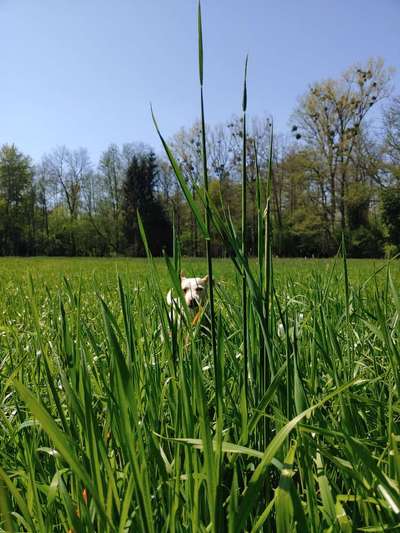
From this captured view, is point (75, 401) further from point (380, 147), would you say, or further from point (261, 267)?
point (380, 147)

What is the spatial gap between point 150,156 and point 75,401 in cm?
4415

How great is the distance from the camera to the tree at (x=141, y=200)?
134 ft

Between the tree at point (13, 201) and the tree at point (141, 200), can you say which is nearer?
the tree at point (141, 200)

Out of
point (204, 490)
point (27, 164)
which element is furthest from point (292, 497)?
point (27, 164)

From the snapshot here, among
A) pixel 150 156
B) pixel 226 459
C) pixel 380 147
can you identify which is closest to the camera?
pixel 226 459

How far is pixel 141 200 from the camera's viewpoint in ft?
135

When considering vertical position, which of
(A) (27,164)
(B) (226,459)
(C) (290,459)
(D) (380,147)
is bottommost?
(B) (226,459)

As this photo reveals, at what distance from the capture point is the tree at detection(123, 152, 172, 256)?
40750 millimetres

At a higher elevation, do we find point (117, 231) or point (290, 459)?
point (117, 231)

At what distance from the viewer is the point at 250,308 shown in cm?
85

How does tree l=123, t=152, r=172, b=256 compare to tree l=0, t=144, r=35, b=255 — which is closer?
tree l=123, t=152, r=172, b=256

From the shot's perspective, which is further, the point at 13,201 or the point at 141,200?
the point at 13,201

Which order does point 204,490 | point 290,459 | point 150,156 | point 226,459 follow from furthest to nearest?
point 150,156
point 226,459
point 204,490
point 290,459

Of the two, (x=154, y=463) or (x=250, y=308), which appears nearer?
(x=154, y=463)
